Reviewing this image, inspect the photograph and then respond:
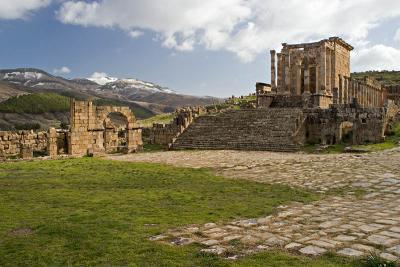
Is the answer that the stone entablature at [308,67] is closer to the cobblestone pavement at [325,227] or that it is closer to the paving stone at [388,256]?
the cobblestone pavement at [325,227]

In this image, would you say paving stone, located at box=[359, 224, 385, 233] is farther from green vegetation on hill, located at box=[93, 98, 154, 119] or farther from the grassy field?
green vegetation on hill, located at box=[93, 98, 154, 119]

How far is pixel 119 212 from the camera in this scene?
8195mm

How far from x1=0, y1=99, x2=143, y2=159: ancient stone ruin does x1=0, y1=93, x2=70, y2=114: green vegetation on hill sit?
4336 centimetres

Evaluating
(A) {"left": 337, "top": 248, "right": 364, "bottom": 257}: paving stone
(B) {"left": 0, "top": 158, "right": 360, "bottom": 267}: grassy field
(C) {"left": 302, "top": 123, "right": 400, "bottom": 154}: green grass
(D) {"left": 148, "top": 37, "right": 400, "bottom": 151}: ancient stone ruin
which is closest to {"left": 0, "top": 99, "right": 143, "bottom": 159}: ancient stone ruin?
(D) {"left": 148, "top": 37, "right": 400, "bottom": 151}: ancient stone ruin

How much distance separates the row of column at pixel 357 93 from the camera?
42.1 meters

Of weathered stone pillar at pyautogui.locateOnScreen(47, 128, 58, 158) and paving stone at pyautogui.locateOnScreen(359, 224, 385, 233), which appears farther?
weathered stone pillar at pyautogui.locateOnScreen(47, 128, 58, 158)

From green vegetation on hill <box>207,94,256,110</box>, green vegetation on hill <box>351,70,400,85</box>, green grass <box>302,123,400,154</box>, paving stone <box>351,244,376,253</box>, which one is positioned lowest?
paving stone <box>351,244,376,253</box>

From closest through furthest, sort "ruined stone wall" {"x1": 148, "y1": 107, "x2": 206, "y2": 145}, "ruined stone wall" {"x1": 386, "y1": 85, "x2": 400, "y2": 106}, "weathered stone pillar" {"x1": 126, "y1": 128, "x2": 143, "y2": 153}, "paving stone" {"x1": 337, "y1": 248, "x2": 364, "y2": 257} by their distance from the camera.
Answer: "paving stone" {"x1": 337, "y1": 248, "x2": 364, "y2": 257} → "weathered stone pillar" {"x1": 126, "y1": 128, "x2": 143, "y2": 153} → "ruined stone wall" {"x1": 148, "y1": 107, "x2": 206, "y2": 145} → "ruined stone wall" {"x1": 386, "y1": 85, "x2": 400, "y2": 106}

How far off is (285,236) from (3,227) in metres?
4.93

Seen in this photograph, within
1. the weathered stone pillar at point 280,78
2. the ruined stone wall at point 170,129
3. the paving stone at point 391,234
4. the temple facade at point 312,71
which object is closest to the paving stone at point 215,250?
the paving stone at point 391,234

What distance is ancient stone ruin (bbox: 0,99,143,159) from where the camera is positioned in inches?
876

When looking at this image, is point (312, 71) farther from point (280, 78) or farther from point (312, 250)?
point (312, 250)

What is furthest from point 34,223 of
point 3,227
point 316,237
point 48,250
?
point 316,237

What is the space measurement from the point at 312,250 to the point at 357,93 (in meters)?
42.8
